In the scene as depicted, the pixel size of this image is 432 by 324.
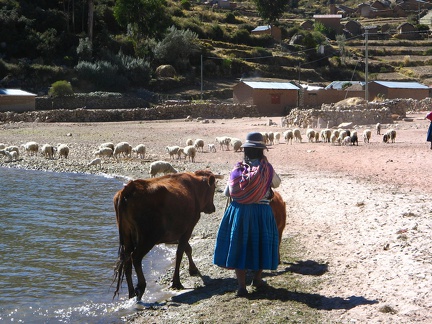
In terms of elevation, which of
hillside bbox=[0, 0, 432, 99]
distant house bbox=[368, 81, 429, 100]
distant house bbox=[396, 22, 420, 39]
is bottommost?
distant house bbox=[368, 81, 429, 100]

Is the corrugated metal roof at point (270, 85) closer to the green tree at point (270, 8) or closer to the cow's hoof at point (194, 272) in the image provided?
the green tree at point (270, 8)

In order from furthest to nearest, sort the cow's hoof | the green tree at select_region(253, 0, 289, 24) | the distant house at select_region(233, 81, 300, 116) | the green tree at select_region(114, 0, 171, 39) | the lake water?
1. the green tree at select_region(253, 0, 289, 24)
2. the green tree at select_region(114, 0, 171, 39)
3. the distant house at select_region(233, 81, 300, 116)
4. the cow's hoof
5. the lake water

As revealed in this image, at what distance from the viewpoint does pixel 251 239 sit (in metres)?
6.89

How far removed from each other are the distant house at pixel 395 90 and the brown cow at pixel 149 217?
44.8 metres

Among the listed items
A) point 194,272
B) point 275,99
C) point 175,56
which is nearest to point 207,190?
point 194,272

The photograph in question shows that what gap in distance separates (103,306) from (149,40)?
184 feet

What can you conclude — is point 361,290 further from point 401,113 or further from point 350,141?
point 401,113

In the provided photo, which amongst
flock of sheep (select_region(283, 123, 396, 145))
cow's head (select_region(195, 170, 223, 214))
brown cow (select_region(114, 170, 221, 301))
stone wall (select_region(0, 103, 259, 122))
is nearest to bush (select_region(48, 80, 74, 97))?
stone wall (select_region(0, 103, 259, 122))

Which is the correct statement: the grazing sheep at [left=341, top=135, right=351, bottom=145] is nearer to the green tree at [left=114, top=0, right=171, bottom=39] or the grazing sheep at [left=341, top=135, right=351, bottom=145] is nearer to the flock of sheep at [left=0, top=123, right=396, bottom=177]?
the flock of sheep at [left=0, top=123, right=396, bottom=177]

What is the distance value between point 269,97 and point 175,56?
14.2 metres

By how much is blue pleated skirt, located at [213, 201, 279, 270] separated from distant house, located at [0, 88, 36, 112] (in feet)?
123

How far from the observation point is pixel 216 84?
58.7 metres

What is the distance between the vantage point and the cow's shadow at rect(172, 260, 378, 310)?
21.2 feet

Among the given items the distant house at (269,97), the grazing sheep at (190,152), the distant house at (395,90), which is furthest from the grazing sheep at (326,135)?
the distant house at (395,90)
